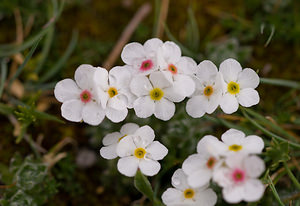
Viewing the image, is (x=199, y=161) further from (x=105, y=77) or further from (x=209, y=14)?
(x=209, y=14)

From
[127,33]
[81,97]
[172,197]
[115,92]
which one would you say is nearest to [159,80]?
[115,92]

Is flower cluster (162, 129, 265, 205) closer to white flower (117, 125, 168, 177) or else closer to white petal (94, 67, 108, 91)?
white flower (117, 125, 168, 177)

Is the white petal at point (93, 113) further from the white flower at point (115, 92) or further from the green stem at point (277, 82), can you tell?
the green stem at point (277, 82)

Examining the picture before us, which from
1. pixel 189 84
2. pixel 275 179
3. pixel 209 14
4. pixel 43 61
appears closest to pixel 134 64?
pixel 189 84

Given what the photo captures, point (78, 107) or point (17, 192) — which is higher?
point (78, 107)

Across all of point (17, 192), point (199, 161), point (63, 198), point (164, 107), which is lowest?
point (63, 198)

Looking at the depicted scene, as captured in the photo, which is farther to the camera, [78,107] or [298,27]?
[298,27]

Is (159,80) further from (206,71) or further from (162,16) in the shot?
(162,16)

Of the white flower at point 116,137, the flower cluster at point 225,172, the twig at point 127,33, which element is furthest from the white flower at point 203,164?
the twig at point 127,33

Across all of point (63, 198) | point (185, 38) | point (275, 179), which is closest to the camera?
point (275, 179)
